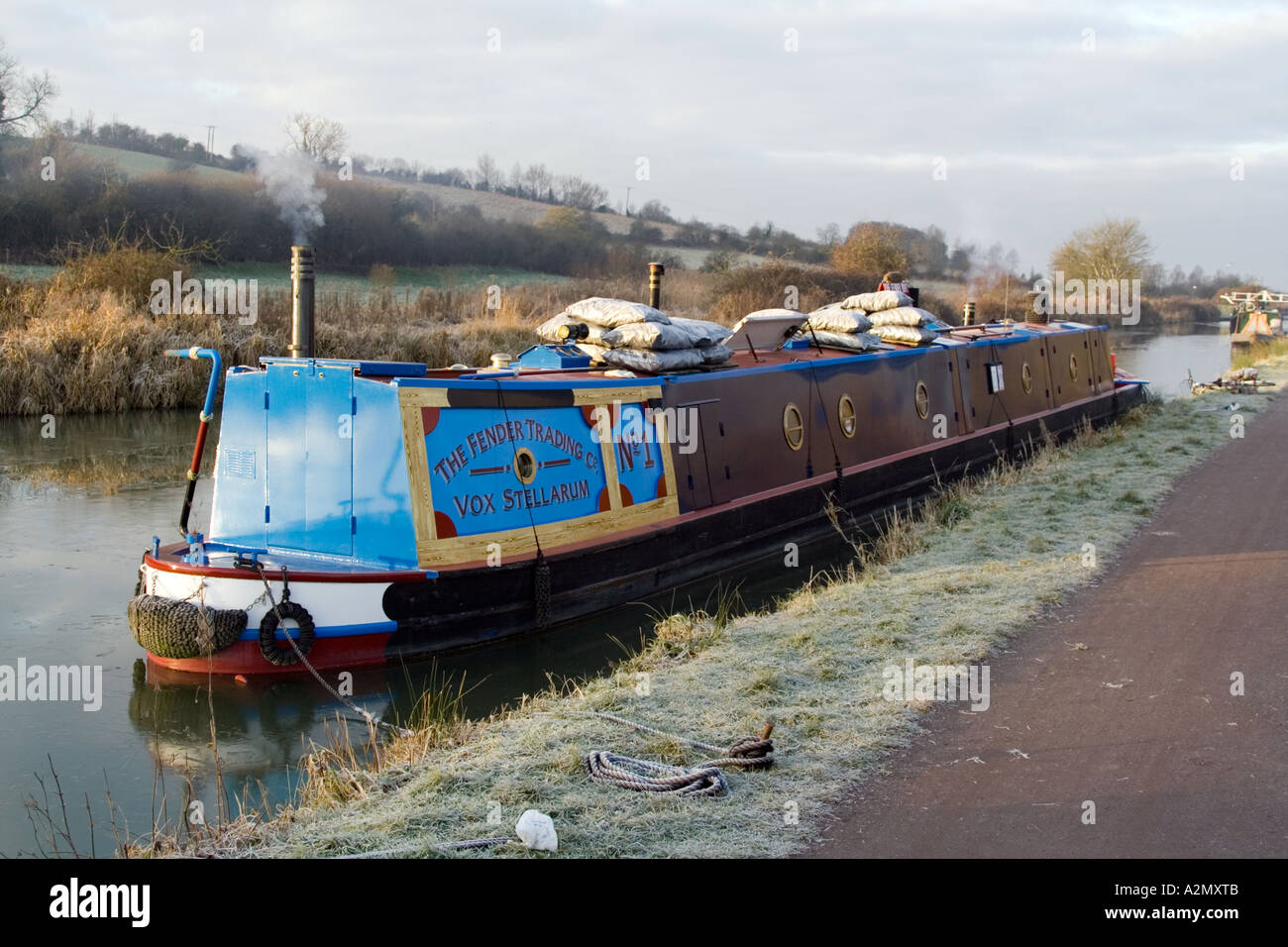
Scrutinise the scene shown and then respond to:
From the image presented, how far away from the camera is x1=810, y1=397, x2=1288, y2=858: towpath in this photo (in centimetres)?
425

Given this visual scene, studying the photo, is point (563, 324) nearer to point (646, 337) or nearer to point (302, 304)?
point (646, 337)

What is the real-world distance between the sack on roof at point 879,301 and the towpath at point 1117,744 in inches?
278

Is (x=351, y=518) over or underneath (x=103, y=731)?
over

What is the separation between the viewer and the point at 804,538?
12031 mm

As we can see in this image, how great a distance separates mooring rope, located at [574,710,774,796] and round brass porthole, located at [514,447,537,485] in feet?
13.3

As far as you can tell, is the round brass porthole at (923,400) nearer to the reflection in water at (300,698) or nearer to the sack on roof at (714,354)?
the sack on roof at (714,354)

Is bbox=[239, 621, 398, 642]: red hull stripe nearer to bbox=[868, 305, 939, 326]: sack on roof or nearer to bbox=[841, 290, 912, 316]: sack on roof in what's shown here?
bbox=[868, 305, 939, 326]: sack on roof

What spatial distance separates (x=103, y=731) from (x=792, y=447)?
7.16 meters

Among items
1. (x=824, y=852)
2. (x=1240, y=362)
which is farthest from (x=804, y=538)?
(x=1240, y=362)

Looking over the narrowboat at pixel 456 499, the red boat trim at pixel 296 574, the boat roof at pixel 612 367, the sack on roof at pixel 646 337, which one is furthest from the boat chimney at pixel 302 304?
the sack on roof at pixel 646 337

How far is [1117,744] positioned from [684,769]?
6.43 feet

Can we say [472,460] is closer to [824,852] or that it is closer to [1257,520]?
[824,852]

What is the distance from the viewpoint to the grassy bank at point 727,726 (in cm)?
432

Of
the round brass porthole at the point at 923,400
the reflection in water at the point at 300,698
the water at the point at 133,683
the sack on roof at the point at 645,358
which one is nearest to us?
the water at the point at 133,683
